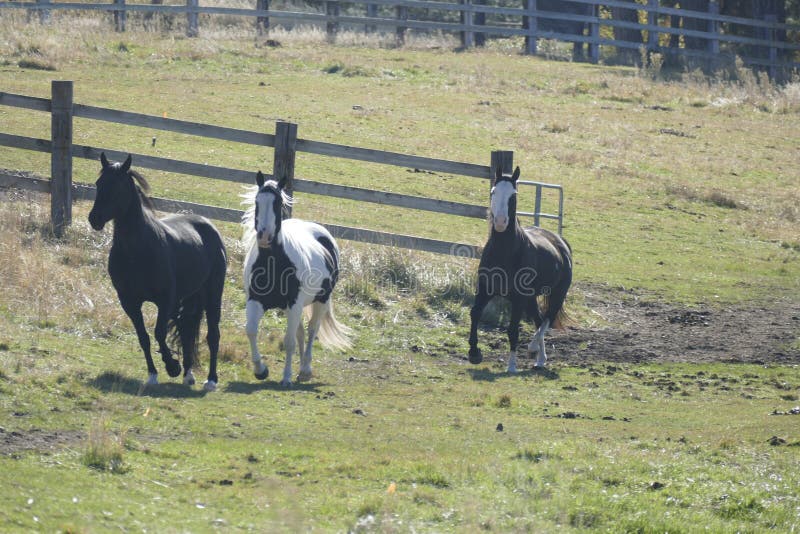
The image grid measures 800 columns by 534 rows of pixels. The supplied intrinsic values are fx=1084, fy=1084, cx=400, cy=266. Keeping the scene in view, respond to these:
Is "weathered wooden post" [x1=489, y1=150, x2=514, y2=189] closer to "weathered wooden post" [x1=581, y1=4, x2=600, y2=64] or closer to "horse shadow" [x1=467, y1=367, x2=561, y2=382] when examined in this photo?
"horse shadow" [x1=467, y1=367, x2=561, y2=382]

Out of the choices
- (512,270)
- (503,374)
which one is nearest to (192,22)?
(512,270)

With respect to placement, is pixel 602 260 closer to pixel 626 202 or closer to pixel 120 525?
pixel 626 202

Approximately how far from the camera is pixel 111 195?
9.90 m

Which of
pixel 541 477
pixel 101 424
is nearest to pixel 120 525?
pixel 101 424

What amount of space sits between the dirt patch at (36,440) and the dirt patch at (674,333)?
679 cm

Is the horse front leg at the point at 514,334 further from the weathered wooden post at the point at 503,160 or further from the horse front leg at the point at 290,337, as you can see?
the weathered wooden post at the point at 503,160

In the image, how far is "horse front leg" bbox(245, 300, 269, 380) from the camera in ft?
35.2

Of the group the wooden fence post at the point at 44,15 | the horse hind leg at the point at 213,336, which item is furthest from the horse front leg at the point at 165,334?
the wooden fence post at the point at 44,15

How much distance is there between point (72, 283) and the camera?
12.7 meters

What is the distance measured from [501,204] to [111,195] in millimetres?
4462

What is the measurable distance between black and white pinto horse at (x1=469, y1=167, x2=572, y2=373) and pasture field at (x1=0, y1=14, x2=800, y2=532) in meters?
0.53

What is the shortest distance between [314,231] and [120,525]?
19.6 feet

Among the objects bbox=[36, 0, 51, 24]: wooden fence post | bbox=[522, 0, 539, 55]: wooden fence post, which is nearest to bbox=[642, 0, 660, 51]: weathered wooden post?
bbox=[522, 0, 539, 55]: wooden fence post

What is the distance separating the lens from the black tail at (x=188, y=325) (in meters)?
10.8
